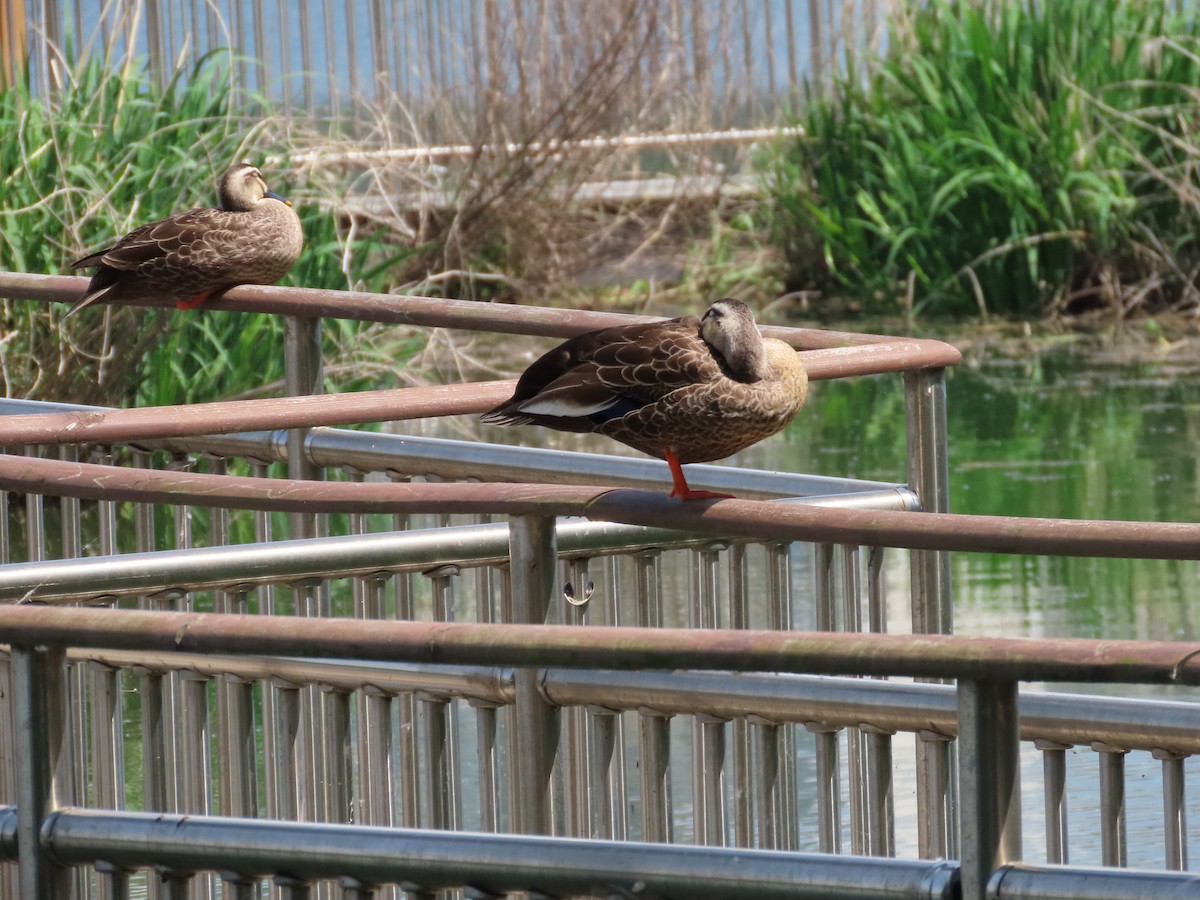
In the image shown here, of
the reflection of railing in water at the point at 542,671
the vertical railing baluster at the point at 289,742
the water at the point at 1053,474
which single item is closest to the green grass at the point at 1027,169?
the water at the point at 1053,474

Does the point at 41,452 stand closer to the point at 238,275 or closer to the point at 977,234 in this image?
the point at 238,275

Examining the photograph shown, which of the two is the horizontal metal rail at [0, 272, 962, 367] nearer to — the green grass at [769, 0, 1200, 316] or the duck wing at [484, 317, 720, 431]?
the duck wing at [484, 317, 720, 431]

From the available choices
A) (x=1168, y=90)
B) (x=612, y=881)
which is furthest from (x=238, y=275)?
(x=1168, y=90)

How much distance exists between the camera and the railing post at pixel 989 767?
1.63m

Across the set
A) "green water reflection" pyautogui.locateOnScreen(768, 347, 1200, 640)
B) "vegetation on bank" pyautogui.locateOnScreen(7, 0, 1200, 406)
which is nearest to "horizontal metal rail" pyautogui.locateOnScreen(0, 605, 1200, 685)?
"green water reflection" pyautogui.locateOnScreen(768, 347, 1200, 640)

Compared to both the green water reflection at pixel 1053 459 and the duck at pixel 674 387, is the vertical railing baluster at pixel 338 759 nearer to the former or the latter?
the duck at pixel 674 387

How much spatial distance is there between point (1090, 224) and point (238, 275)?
21.8 ft

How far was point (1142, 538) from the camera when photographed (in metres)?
2.21

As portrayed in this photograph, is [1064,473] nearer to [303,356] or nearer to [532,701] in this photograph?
[303,356]

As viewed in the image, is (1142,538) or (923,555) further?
(923,555)

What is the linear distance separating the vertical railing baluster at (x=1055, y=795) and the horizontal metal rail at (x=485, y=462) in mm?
661

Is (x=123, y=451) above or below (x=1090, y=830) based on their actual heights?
above

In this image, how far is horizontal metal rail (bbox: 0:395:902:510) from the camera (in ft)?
Answer: 10.8

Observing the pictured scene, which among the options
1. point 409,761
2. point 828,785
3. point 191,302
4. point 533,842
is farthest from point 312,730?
point 191,302
